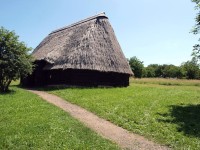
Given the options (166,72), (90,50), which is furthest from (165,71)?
(90,50)

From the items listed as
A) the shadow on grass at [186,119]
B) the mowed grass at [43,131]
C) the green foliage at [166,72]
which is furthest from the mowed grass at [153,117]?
the green foliage at [166,72]

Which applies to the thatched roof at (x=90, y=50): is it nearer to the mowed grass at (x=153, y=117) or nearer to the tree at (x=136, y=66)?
the mowed grass at (x=153, y=117)

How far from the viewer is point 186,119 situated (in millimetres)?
15523

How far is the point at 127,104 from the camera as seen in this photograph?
62.4 ft

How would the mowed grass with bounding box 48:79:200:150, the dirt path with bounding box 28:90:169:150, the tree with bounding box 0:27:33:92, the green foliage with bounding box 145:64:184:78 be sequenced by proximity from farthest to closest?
the green foliage with bounding box 145:64:184:78 → the tree with bounding box 0:27:33:92 → the mowed grass with bounding box 48:79:200:150 → the dirt path with bounding box 28:90:169:150

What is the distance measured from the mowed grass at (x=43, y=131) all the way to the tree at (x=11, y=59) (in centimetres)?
870

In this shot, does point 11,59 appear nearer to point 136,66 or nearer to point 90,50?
point 90,50

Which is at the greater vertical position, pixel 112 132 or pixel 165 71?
pixel 165 71

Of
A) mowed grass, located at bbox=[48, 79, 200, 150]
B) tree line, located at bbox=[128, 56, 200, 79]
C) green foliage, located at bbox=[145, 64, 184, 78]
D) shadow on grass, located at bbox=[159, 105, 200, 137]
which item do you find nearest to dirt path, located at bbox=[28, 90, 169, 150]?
mowed grass, located at bbox=[48, 79, 200, 150]

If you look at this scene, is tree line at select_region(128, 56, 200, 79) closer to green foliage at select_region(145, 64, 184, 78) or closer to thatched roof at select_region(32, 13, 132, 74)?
green foliage at select_region(145, 64, 184, 78)

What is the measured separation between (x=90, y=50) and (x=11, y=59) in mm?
9526

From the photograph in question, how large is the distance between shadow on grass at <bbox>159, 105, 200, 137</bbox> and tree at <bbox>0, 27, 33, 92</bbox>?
1404cm

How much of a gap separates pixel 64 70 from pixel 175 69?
280ft

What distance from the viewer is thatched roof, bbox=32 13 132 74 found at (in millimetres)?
30047
